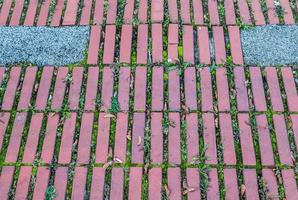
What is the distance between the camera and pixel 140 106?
9.22 ft

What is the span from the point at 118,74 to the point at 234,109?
85 cm

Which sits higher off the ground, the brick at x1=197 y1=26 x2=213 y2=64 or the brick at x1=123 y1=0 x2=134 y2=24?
the brick at x1=123 y1=0 x2=134 y2=24

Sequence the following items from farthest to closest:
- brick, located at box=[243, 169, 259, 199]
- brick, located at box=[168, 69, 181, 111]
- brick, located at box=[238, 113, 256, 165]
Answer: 1. brick, located at box=[168, 69, 181, 111]
2. brick, located at box=[238, 113, 256, 165]
3. brick, located at box=[243, 169, 259, 199]

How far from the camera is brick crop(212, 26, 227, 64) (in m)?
3.05

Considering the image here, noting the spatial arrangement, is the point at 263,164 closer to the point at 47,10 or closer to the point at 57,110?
the point at 57,110

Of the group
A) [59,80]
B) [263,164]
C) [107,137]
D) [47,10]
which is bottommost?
[263,164]

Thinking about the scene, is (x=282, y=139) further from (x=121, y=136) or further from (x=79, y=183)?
(x=79, y=183)

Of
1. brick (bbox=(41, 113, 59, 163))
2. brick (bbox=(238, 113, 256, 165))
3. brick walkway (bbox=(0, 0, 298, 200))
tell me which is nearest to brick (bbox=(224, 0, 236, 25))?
brick walkway (bbox=(0, 0, 298, 200))

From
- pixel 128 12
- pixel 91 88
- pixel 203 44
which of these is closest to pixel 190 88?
pixel 203 44

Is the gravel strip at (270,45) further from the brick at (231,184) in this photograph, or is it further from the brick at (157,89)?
the brick at (231,184)

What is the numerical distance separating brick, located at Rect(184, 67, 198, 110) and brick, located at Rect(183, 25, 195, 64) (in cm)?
10

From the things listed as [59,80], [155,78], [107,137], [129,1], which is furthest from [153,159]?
[129,1]

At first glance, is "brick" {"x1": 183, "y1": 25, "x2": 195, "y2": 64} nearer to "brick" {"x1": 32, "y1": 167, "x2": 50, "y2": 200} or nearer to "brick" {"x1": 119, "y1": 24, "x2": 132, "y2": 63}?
"brick" {"x1": 119, "y1": 24, "x2": 132, "y2": 63}

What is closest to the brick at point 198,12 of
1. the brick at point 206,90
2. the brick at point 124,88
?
the brick at point 206,90
